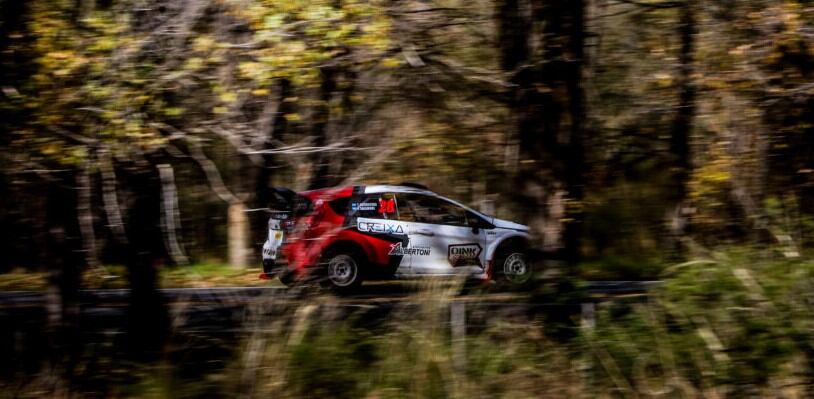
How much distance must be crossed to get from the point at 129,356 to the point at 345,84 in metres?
3.89

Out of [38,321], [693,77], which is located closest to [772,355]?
[693,77]

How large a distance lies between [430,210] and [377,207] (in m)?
0.81

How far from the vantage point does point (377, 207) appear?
43.2ft

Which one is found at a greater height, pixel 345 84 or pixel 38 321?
pixel 345 84

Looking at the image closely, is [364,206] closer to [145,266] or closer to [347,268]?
[347,268]

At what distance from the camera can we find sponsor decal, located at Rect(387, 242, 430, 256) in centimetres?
1312

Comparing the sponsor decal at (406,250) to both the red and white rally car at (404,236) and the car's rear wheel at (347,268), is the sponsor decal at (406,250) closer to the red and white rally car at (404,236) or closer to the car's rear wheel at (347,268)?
the red and white rally car at (404,236)

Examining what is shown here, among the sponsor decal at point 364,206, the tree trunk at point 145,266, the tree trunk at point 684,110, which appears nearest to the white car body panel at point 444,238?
the sponsor decal at point 364,206

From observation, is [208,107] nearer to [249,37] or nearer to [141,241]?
[249,37]

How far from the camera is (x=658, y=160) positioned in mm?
14836

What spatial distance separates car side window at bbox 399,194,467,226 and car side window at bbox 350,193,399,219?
0.12 meters

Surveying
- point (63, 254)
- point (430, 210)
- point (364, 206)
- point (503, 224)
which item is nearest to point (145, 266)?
point (63, 254)

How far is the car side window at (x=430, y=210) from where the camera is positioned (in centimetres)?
1310

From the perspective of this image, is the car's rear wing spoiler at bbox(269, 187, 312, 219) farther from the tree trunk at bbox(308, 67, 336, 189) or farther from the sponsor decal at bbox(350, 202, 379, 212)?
the sponsor decal at bbox(350, 202, 379, 212)
